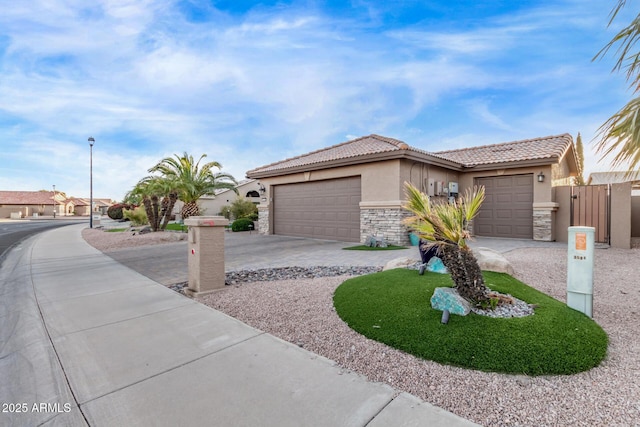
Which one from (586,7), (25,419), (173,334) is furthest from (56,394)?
(586,7)

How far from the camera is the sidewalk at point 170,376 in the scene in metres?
2.09

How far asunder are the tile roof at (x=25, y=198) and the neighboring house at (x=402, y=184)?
2712 inches

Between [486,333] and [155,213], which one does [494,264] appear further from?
[155,213]

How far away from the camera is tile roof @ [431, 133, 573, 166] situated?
11672mm

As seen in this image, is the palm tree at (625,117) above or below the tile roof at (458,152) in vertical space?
below

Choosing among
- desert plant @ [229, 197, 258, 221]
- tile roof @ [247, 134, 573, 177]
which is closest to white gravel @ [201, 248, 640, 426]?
tile roof @ [247, 134, 573, 177]

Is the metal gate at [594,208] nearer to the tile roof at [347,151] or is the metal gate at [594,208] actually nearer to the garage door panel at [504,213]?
the garage door panel at [504,213]

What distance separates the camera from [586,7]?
6.79m

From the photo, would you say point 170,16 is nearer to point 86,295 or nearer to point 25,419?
point 86,295

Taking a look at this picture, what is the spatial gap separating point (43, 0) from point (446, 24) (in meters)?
10.9

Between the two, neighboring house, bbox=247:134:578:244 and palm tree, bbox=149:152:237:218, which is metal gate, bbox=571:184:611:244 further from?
palm tree, bbox=149:152:237:218

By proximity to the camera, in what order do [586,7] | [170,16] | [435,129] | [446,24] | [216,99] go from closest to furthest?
[586,7], [170,16], [446,24], [216,99], [435,129]

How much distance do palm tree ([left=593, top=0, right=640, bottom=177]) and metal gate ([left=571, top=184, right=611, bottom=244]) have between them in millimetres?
9035

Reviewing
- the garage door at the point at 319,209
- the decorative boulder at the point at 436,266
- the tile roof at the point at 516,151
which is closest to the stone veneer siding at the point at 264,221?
the garage door at the point at 319,209
